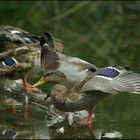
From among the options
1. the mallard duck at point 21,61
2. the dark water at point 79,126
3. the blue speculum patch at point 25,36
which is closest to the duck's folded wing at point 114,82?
the dark water at point 79,126

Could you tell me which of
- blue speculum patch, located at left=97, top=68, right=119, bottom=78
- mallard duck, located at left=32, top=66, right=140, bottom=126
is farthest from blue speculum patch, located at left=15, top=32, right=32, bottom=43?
blue speculum patch, located at left=97, top=68, right=119, bottom=78

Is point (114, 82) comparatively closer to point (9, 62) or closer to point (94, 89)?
point (94, 89)

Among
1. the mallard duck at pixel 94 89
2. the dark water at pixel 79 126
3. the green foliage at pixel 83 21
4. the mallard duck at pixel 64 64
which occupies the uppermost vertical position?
the green foliage at pixel 83 21

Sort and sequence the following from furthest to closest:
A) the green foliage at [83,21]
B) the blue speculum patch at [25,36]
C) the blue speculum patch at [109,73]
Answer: the green foliage at [83,21], the blue speculum patch at [25,36], the blue speculum patch at [109,73]

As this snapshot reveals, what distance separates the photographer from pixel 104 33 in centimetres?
1623

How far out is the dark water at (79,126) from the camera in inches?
288

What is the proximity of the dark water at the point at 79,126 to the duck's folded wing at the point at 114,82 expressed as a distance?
0.51 meters

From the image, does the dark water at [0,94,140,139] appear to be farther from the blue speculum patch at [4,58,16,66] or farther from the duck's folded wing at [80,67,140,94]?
the blue speculum patch at [4,58,16,66]

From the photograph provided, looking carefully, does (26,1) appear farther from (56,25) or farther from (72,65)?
(72,65)

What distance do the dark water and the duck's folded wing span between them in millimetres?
508

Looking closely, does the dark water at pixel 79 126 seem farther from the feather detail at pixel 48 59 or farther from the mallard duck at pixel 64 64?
the feather detail at pixel 48 59

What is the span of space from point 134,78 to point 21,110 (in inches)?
72.9

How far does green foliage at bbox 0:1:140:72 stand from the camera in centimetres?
1508

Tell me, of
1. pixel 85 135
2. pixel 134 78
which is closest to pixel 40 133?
pixel 85 135
